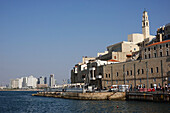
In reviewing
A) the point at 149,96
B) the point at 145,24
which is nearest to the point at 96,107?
the point at 149,96

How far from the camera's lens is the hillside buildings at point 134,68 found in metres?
59.2

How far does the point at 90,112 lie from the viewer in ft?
131

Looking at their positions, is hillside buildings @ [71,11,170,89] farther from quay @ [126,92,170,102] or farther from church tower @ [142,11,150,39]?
church tower @ [142,11,150,39]

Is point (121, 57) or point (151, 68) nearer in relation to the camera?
point (151, 68)

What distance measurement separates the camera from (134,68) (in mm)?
65938

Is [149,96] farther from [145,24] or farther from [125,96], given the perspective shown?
[145,24]

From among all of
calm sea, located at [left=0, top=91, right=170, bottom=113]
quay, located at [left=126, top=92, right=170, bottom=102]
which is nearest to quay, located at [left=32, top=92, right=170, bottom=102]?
quay, located at [left=126, top=92, right=170, bottom=102]

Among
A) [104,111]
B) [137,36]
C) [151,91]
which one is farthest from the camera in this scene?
[137,36]

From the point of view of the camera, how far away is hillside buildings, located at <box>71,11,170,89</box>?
2333 inches

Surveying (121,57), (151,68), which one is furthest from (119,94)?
(121,57)

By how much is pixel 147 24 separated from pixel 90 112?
8076 cm

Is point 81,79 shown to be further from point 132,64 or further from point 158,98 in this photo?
point 158,98

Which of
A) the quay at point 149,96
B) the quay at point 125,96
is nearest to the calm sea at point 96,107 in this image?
the quay at point 149,96

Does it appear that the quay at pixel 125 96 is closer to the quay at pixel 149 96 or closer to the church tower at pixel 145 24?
the quay at pixel 149 96
